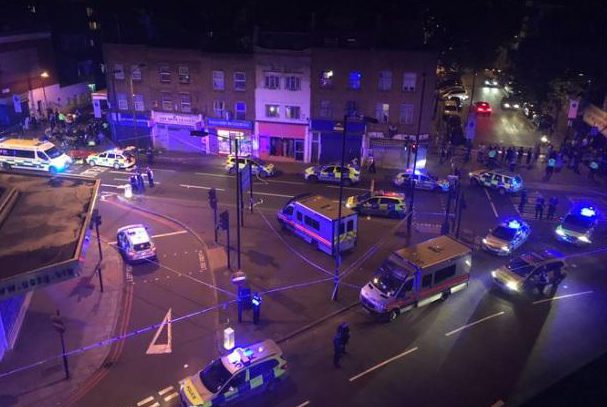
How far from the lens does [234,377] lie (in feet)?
56.0

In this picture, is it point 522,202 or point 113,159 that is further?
point 113,159

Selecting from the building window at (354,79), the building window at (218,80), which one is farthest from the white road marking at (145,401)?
the building window at (218,80)

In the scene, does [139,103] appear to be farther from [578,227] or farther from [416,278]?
[578,227]

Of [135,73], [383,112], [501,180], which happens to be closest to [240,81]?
[135,73]

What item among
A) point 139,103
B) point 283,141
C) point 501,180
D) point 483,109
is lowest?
point 501,180

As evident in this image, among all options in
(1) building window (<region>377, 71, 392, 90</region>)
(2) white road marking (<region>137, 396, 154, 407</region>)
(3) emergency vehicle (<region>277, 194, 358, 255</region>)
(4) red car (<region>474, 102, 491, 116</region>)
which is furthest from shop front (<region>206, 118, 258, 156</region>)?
(4) red car (<region>474, 102, 491, 116</region>)

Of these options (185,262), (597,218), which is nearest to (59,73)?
(185,262)

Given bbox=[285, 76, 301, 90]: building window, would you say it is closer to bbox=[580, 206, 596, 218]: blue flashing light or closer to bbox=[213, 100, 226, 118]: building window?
bbox=[213, 100, 226, 118]: building window

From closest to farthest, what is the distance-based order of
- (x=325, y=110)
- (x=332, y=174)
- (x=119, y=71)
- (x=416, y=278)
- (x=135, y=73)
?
1. (x=416, y=278)
2. (x=332, y=174)
3. (x=325, y=110)
4. (x=135, y=73)
5. (x=119, y=71)

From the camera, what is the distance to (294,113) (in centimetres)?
4162

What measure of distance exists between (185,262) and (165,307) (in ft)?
13.7

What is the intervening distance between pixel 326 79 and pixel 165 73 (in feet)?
43.6

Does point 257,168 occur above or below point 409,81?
below

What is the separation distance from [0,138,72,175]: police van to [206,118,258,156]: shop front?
11.8 meters
